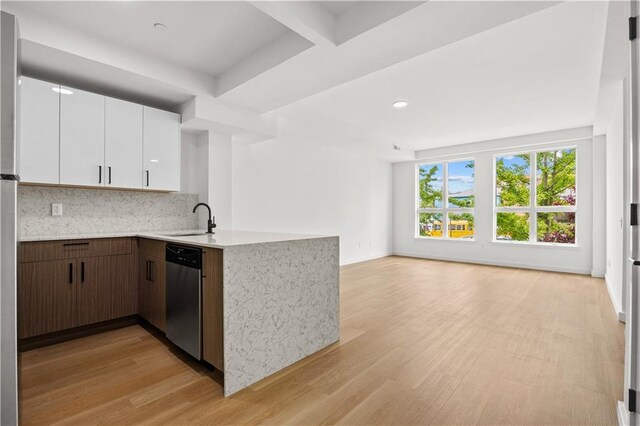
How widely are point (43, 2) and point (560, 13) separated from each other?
380 cm

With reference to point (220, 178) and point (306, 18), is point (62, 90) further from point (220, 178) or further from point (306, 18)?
point (306, 18)

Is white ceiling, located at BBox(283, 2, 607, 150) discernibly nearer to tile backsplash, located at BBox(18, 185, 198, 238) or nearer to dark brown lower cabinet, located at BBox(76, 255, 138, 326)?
tile backsplash, located at BBox(18, 185, 198, 238)

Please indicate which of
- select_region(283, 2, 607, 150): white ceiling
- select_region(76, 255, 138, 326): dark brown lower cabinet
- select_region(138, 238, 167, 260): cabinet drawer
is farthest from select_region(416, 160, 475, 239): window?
select_region(76, 255, 138, 326): dark brown lower cabinet

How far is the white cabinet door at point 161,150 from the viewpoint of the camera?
3.43 metres

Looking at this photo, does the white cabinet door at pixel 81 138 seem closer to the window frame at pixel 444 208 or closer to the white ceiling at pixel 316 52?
the white ceiling at pixel 316 52

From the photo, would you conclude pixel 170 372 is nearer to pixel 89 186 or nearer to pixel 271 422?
pixel 271 422

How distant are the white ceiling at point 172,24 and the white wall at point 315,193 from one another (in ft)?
7.07

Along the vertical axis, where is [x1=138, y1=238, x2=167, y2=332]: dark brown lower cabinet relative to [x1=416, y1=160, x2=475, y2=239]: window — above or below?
below

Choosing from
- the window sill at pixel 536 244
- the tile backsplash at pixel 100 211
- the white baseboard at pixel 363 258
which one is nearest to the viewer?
the tile backsplash at pixel 100 211

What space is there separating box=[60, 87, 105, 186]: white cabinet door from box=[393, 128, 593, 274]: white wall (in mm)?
6631

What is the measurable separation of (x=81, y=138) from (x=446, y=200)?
7.01 m

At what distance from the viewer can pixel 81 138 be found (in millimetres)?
2984

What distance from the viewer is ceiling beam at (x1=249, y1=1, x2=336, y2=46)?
2.06 metres

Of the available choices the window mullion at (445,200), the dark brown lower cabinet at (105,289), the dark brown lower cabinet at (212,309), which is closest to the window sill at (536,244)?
the window mullion at (445,200)
